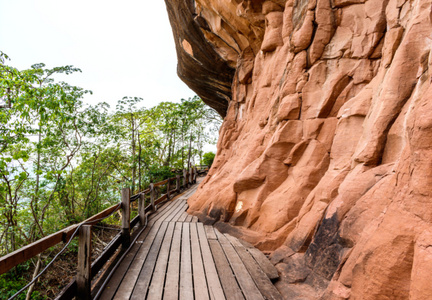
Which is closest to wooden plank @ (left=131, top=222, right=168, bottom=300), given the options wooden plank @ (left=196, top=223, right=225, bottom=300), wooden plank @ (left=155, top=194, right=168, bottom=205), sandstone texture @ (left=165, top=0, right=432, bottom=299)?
wooden plank @ (left=196, top=223, right=225, bottom=300)

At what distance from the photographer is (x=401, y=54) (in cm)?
330

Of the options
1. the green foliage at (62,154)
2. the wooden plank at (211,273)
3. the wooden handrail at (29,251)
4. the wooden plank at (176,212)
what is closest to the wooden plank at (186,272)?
the wooden plank at (211,273)

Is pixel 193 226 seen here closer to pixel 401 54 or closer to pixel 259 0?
pixel 401 54

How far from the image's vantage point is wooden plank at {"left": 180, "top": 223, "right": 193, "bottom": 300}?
3.13m

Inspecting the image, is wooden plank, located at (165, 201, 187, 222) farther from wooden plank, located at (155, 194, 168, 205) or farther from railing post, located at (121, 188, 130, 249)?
railing post, located at (121, 188, 130, 249)

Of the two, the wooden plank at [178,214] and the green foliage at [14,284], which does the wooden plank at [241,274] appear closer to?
the wooden plank at [178,214]

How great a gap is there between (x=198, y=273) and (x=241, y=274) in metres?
0.67

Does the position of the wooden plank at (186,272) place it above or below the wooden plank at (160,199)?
below

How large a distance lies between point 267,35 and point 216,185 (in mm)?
5181

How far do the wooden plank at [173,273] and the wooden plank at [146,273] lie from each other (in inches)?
10.5

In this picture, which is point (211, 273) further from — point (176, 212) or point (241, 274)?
point (176, 212)

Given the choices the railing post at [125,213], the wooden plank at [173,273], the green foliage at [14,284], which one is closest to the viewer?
the wooden plank at [173,273]

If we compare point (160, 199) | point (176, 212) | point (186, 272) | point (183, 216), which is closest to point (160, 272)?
point (186, 272)

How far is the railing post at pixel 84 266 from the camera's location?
9.23ft
